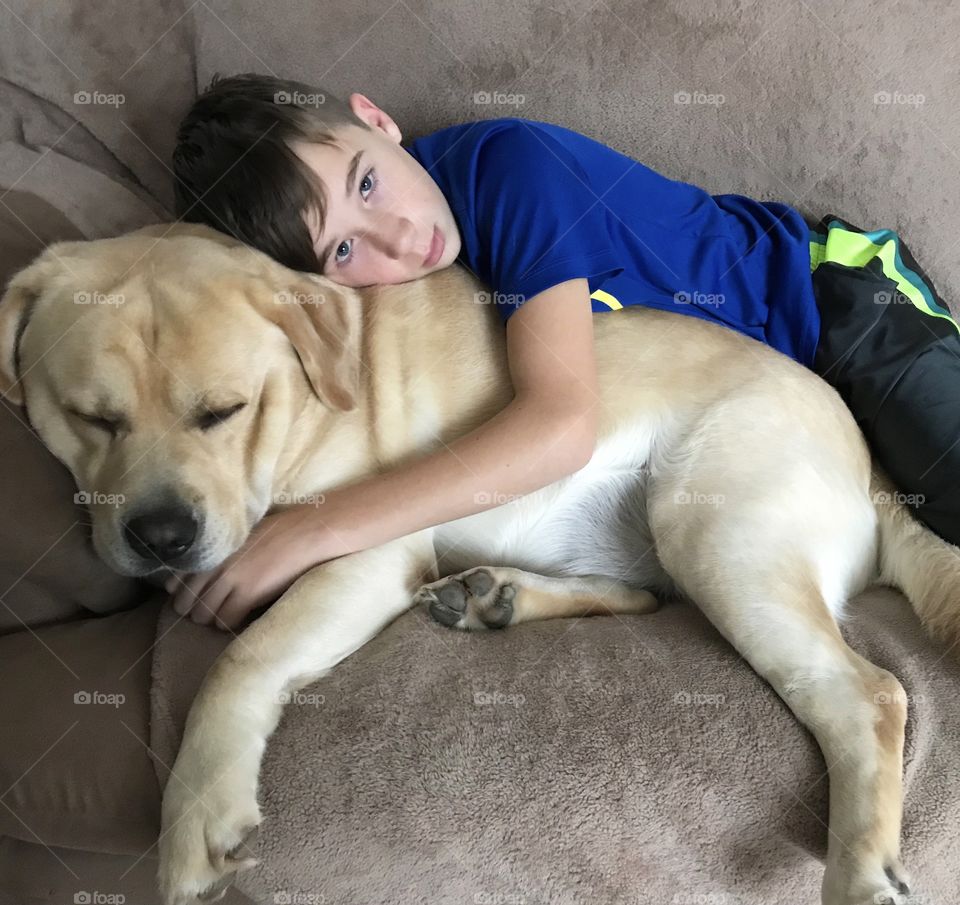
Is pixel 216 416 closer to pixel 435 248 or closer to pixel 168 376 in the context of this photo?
pixel 168 376

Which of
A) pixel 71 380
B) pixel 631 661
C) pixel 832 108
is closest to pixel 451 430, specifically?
pixel 631 661

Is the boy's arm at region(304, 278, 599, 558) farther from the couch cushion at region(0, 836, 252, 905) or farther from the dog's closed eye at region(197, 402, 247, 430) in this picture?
the couch cushion at region(0, 836, 252, 905)

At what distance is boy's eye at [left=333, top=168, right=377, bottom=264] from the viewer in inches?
71.5

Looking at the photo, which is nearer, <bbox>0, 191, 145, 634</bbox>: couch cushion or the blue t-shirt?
<bbox>0, 191, 145, 634</bbox>: couch cushion

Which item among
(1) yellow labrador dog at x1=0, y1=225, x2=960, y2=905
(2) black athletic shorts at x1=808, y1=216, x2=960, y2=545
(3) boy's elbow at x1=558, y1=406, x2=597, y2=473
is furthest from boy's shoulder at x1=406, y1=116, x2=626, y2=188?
(2) black athletic shorts at x1=808, y1=216, x2=960, y2=545

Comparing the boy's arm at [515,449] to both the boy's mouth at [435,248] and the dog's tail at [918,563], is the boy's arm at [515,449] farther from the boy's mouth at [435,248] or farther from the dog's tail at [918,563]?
the dog's tail at [918,563]

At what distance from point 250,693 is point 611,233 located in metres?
1.27

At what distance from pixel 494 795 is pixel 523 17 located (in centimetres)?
200

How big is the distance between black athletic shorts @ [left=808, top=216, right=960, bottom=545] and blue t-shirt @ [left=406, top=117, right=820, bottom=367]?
0.22 feet

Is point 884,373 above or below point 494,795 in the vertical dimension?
above

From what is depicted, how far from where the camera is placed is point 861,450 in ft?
6.18

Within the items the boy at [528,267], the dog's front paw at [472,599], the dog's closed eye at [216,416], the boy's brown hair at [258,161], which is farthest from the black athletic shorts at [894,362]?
the dog's closed eye at [216,416]

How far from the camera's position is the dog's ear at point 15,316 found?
63.6 inches

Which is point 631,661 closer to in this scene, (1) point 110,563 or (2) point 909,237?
(1) point 110,563
